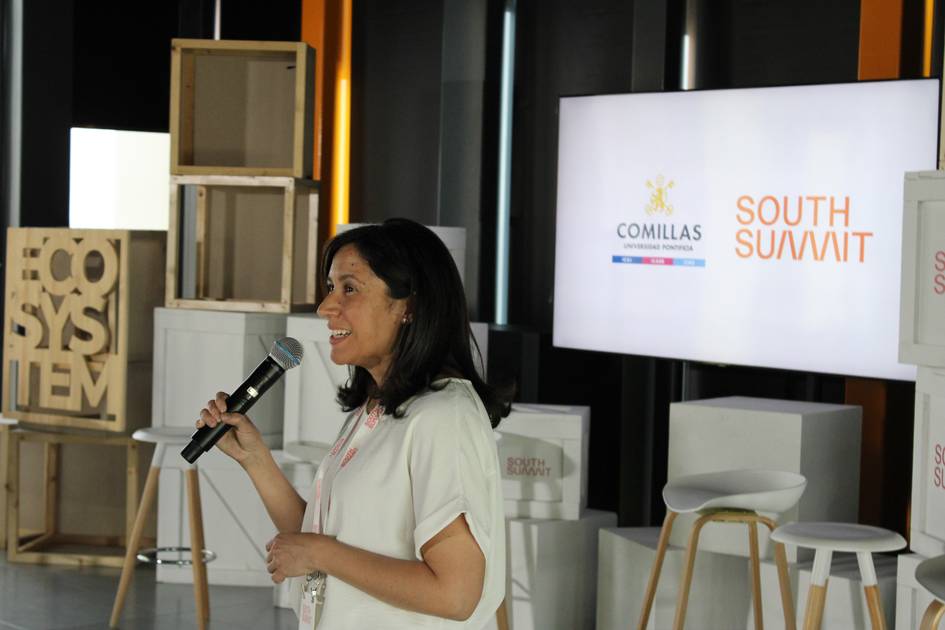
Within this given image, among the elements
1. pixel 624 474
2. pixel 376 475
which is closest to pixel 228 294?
pixel 624 474

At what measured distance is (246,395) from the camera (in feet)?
6.43

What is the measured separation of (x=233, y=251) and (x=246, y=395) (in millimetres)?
3692

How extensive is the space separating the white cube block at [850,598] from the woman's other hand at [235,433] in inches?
87.0

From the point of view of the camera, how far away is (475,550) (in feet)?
5.64

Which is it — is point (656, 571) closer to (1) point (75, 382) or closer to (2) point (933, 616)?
(2) point (933, 616)

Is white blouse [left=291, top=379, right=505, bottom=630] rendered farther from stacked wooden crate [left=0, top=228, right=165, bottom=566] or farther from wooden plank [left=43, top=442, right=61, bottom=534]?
wooden plank [left=43, top=442, right=61, bottom=534]

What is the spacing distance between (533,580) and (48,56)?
154 inches

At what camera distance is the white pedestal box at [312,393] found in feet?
16.4

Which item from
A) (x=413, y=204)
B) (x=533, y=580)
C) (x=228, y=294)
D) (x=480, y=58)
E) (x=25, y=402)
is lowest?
(x=533, y=580)

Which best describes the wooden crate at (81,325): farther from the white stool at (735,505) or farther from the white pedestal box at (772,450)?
the white stool at (735,505)

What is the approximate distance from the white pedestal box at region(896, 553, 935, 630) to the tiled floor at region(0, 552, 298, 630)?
2.18m

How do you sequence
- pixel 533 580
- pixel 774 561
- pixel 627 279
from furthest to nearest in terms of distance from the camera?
pixel 627 279, pixel 533 580, pixel 774 561

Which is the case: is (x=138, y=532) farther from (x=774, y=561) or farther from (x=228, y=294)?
(x=774, y=561)

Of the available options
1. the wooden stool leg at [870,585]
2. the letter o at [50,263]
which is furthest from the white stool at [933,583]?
the letter o at [50,263]
